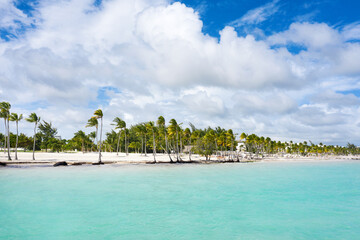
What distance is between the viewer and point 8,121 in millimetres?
50844

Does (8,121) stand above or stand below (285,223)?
above

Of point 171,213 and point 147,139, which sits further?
point 147,139

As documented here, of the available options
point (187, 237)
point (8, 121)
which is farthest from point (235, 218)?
point (8, 121)

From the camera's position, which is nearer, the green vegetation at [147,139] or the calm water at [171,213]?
the calm water at [171,213]

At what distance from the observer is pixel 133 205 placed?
770 inches

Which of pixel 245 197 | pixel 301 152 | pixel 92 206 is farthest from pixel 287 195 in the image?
pixel 301 152

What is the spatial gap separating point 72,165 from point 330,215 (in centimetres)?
4929

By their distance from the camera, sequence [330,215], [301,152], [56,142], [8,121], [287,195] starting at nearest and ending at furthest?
[330,215] < [287,195] < [8,121] < [56,142] < [301,152]

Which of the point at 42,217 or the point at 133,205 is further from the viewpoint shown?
the point at 133,205

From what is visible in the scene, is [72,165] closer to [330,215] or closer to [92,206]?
[92,206]

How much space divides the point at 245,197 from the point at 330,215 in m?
7.48

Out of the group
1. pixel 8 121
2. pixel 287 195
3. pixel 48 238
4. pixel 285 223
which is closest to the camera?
pixel 48 238

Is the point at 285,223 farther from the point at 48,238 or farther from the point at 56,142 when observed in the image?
the point at 56,142

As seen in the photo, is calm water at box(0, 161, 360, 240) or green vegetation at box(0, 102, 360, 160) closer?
calm water at box(0, 161, 360, 240)
